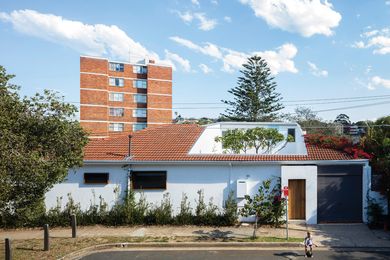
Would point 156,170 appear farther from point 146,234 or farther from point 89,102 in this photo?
point 89,102

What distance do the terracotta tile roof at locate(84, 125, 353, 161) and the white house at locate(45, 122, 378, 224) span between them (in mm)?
45

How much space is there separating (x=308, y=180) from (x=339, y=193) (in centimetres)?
147

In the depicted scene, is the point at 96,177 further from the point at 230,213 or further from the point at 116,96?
the point at 116,96

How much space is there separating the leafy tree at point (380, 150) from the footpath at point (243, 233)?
82.0 inches

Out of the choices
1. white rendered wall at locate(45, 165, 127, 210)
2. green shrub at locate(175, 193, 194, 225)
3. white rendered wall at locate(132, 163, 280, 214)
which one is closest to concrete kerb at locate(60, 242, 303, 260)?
green shrub at locate(175, 193, 194, 225)

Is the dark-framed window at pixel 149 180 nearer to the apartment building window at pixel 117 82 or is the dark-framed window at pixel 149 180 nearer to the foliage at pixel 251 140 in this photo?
the foliage at pixel 251 140

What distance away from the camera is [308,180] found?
47.3 feet

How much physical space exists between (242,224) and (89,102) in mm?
51091

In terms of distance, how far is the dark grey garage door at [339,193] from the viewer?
1439cm

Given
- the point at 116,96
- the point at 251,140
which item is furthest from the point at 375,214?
the point at 116,96

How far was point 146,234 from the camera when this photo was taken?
1326cm

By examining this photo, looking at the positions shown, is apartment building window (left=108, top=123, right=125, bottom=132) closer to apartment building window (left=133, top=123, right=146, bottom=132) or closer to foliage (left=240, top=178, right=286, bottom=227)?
apartment building window (left=133, top=123, right=146, bottom=132)

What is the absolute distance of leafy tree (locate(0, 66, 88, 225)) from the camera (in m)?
8.37

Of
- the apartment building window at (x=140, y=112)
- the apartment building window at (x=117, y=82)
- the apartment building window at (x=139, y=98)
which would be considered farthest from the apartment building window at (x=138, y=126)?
the apartment building window at (x=117, y=82)
